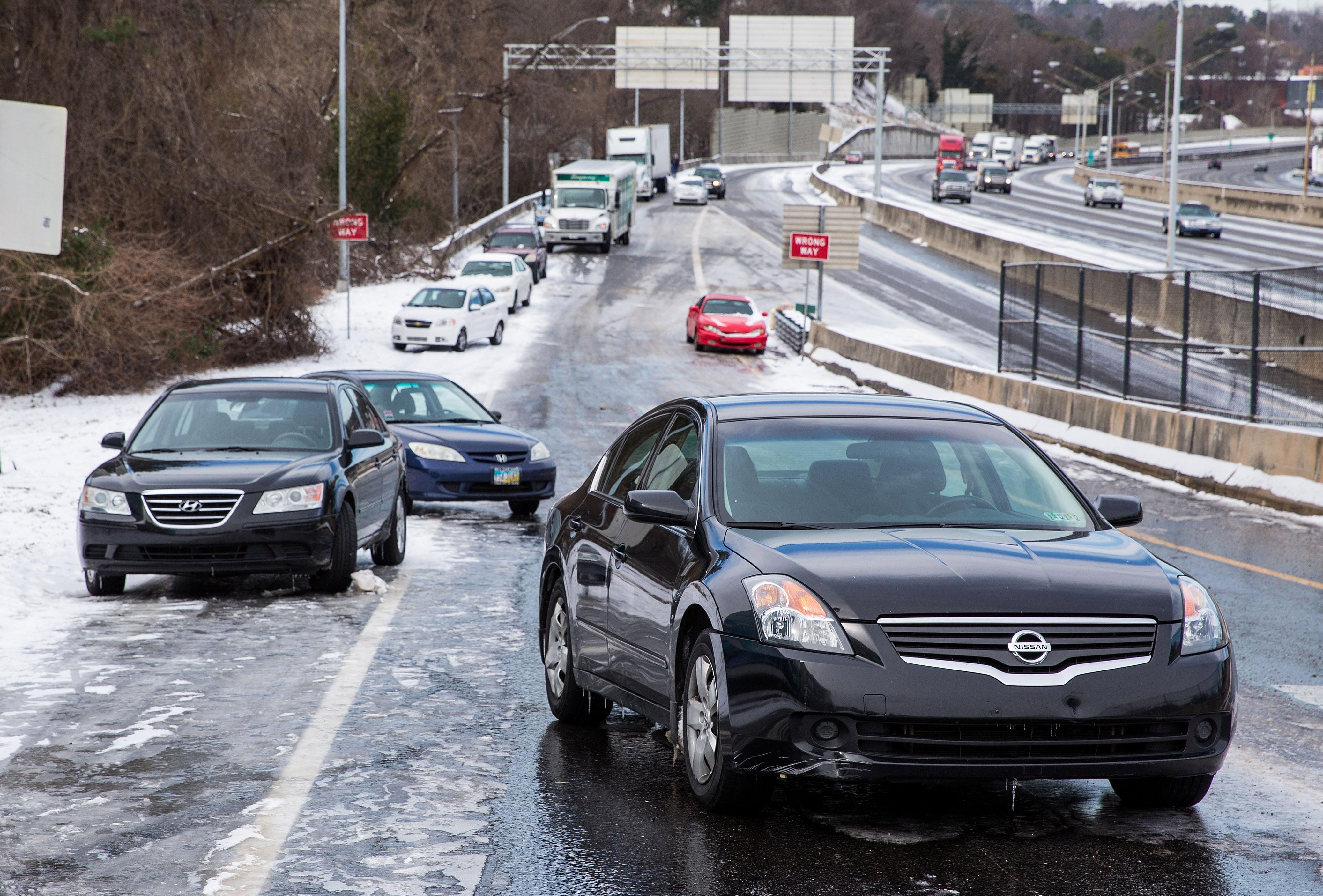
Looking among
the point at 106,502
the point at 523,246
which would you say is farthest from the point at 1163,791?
the point at 523,246

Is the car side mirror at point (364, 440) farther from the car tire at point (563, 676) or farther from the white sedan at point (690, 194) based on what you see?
the white sedan at point (690, 194)

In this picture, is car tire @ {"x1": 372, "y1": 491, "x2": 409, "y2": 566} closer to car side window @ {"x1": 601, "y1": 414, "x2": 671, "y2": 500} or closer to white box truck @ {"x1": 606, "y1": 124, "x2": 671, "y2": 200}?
car side window @ {"x1": 601, "y1": 414, "x2": 671, "y2": 500}

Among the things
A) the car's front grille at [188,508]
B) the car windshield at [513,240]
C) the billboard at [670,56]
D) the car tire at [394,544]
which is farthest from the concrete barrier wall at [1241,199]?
the car's front grille at [188,508]

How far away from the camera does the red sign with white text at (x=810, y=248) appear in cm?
4516

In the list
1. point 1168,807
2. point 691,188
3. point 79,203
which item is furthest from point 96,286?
point 691,188

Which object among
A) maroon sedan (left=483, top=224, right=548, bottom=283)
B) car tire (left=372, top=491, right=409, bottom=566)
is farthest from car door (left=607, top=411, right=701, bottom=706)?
maroon sedan (left=483, top=224, right=548, bottom=283)

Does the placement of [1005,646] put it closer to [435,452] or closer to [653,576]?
[653,576]

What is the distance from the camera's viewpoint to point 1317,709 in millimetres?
7680

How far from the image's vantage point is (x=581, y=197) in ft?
210

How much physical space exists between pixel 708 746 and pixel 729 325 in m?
35.3

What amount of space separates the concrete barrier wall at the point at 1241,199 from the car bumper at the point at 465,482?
70.7 meters

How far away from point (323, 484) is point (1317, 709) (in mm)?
6826

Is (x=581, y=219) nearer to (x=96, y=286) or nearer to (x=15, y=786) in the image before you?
(x=96, y=286)

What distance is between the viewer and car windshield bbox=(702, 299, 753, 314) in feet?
136
